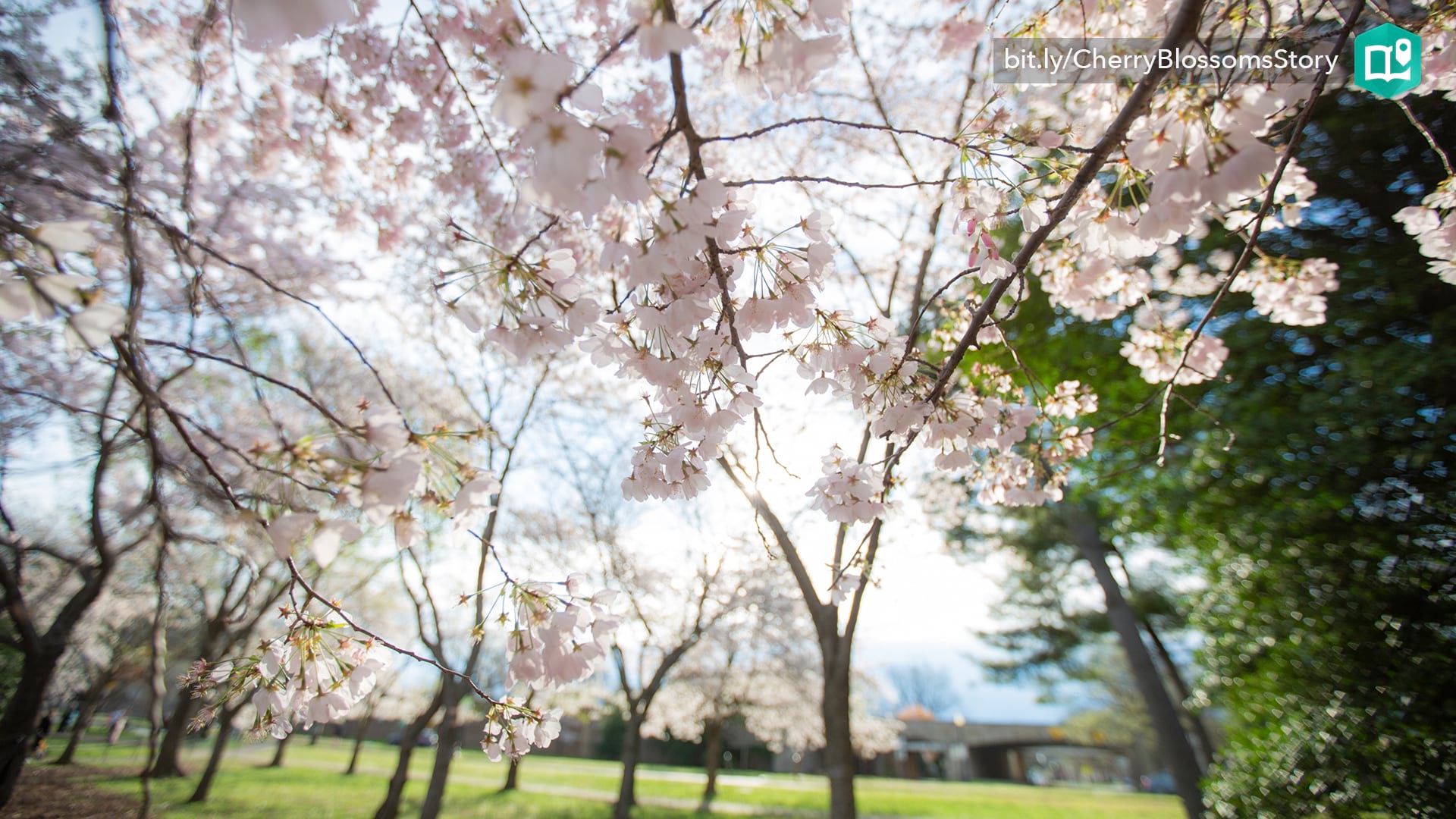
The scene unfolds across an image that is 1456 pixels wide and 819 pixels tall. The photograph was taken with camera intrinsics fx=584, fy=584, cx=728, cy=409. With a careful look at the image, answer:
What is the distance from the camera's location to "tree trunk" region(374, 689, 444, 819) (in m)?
Answer: 5.84

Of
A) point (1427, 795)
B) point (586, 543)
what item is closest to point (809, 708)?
point (586, 543)

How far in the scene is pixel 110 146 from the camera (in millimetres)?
3129

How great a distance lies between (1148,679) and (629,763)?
6.75 meters

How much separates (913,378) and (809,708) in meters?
14.8

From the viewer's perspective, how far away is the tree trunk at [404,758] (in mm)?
5836

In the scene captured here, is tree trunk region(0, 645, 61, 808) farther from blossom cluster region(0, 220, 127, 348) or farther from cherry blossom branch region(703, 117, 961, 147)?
cherry blossom branch region(703, 117, 961, 147)

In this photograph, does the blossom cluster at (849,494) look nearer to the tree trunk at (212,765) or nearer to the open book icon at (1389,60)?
the open book icon at (1389,60)

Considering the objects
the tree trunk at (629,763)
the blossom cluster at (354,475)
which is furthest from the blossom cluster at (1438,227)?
the tree trunk at (629,763)

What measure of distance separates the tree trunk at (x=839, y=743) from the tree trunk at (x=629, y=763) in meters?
5.50

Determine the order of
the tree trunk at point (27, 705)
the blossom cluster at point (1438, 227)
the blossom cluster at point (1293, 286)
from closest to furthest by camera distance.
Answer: the blossom cluster at point (1438, 227) < the blossom cluster at point (1293, 286) < the tree trunk at point (27, 705)

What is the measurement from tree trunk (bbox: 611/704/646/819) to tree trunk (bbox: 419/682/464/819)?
2.26 metres

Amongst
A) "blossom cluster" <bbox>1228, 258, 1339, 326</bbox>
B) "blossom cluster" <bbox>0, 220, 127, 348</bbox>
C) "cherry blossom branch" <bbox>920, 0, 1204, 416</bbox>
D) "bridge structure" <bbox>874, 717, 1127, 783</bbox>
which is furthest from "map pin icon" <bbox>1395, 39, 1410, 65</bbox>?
"bridge structure" <bbox>874, 717, 1127, 783</bbox>

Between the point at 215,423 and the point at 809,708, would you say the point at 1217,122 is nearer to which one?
the point at 215,423

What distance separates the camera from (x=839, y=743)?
110 inches
